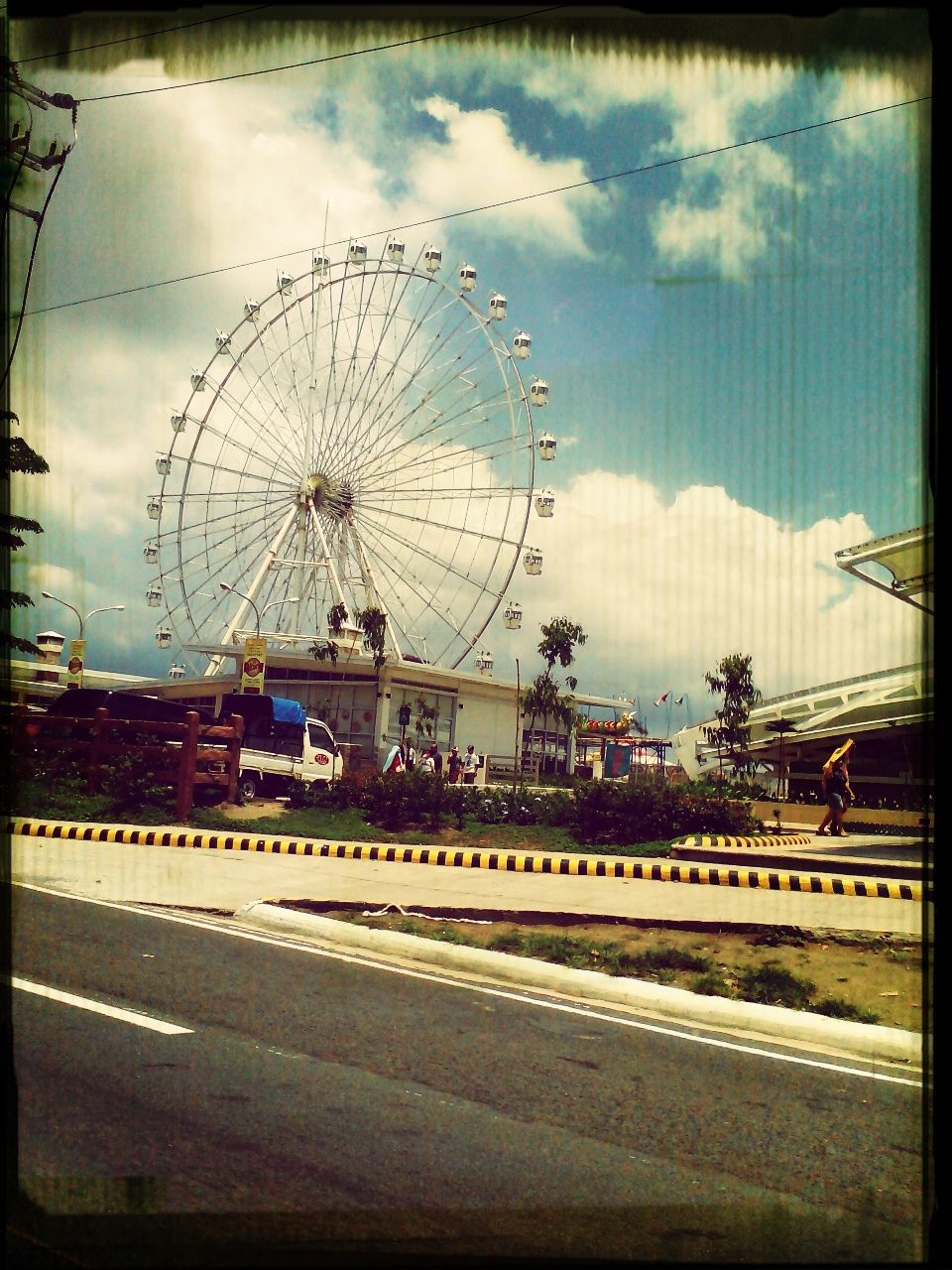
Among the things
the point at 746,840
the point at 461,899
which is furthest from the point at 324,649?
the point at 461,899

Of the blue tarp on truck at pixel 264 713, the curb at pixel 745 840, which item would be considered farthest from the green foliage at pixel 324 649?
the curb at pixel 745 840

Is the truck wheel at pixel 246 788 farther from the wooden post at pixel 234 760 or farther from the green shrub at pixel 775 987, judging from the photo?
the green shrub at pixel 775 987

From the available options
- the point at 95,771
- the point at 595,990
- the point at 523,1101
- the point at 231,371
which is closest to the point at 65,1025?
the point at 523,1101

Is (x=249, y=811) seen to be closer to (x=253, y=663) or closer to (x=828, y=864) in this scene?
(x=253, y=663)

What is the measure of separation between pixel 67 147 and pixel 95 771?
1375 centimetres

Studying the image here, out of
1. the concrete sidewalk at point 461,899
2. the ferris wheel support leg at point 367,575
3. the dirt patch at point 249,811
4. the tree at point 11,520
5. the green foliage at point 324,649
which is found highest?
the ferris wheel support leg at point 367,575

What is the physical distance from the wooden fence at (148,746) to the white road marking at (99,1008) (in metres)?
11.1

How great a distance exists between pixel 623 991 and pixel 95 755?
12766 mm

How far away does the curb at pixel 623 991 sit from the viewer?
5.97 meters

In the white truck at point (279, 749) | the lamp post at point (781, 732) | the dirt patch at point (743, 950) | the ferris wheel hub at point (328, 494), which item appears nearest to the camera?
the dirt patch at point (743, 950)

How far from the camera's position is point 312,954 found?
24.0 ft

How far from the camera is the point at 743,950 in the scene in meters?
8.17

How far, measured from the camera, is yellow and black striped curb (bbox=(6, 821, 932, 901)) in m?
11.4

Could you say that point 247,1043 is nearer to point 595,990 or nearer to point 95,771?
point 595,990
